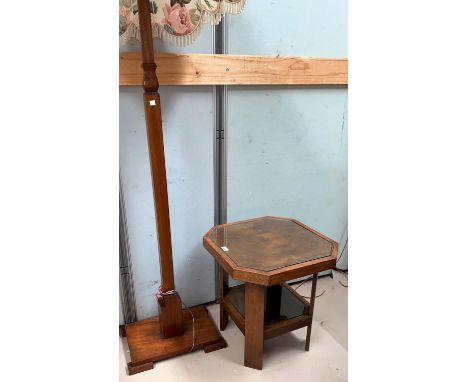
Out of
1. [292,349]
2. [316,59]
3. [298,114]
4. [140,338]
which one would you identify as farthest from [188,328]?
[316,59]

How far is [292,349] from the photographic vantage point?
65.8 inches

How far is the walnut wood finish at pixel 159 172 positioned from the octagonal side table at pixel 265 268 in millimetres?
188

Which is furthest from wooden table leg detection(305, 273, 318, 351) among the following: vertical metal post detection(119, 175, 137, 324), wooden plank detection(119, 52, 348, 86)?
wooden plank detection(119, 52, 348, 86)

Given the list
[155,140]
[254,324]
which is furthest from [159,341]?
[155,140]

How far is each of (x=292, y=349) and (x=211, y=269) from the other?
54cm

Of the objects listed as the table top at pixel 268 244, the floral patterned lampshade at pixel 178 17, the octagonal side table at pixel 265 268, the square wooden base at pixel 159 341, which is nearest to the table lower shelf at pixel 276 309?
the octagonal side table at pixel 265 268

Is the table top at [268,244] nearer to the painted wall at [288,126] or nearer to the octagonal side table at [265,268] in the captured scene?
the octagonal side table at [265,268]

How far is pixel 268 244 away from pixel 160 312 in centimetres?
55

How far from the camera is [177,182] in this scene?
1.75m

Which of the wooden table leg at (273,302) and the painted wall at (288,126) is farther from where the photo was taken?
the painted wall at (288,126)

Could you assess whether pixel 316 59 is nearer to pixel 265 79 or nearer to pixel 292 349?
pixel 265 79

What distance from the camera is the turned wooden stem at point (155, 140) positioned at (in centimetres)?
134

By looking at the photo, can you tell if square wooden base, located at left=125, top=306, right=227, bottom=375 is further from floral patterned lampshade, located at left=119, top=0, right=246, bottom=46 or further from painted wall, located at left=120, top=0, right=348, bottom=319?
floral patterned lampshade, located at left=119, top=0, right=246, bottom=46

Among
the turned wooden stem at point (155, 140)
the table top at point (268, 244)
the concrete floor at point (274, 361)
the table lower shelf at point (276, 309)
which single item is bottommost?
the concrete floor at point (274, 361)
